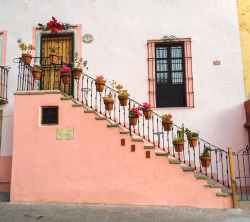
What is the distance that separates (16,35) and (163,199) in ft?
21.9

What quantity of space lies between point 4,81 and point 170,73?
523 cm

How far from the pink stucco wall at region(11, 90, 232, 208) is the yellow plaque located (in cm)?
9

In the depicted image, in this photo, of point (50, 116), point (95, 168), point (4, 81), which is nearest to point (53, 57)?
point (50, 116)

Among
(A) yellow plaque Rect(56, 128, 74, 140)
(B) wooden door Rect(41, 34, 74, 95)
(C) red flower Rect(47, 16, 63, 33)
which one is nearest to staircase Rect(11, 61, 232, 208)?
(A) yellow plaque Rect(56, 128, 74, 140)

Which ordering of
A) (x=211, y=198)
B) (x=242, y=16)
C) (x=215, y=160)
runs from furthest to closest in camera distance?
1. (x=242, y=16)
2. (x=215, y=160)
3. (x=211, y=198)

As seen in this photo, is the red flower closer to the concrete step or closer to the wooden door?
the wooden door

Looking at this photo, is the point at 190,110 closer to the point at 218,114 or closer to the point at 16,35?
the point at 218,114

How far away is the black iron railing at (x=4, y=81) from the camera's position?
754 centimetres

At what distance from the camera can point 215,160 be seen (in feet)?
22.9

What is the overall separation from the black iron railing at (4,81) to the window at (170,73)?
4492 millimetres

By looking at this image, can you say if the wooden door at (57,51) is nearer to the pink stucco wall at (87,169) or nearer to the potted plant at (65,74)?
the potted plant at (65,74)

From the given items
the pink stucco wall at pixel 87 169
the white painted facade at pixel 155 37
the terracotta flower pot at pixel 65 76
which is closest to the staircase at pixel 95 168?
the pink stucco wall at pixel 87 169

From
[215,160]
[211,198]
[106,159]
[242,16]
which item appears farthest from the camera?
[242,16]

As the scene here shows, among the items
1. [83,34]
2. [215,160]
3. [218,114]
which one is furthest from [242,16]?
[83,34]
